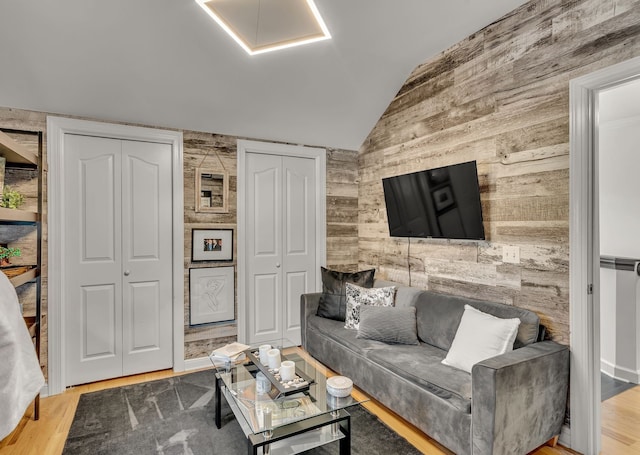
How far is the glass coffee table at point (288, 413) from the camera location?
5.91ft

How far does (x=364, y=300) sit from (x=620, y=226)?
2493 millimetres

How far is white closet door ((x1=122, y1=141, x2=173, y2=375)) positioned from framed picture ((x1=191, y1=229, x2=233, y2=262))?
0.23 m

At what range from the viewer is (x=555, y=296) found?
2.26 metres

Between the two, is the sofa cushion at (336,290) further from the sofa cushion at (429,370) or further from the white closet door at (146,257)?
the white closet door at (146,257)

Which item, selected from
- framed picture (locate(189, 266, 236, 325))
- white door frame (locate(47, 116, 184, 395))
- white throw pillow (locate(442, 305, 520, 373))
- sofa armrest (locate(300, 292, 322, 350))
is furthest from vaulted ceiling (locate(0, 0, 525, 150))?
white throw pillow (locate(442, 305, 520, 373))

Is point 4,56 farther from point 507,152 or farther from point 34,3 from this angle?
point 507,152

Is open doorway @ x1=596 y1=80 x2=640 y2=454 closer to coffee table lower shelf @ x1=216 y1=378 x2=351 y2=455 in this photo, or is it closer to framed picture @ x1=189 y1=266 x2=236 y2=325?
coffee table lower shelf @ x1=216 y1=378 x2=351 y2=455

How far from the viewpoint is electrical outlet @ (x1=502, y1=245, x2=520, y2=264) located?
2489 millimetres

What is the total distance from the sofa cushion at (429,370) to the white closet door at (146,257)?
1.98 m

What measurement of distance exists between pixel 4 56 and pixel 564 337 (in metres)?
3.98

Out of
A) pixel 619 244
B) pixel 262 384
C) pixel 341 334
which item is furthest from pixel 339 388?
pixel 619 244

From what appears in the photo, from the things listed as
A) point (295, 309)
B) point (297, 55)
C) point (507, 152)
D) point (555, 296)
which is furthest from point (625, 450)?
point (297, 55)

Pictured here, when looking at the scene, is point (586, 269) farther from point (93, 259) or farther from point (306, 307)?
point (93, 259)

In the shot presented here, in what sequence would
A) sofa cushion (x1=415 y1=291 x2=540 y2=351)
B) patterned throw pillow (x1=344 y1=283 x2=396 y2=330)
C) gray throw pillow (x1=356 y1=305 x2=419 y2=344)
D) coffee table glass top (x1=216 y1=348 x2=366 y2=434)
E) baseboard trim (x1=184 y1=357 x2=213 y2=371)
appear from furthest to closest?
baseboard trim (x1=184 y1=357 x2=213 y2=371)
patterned throw pillow (x1=344 y1=283 x2=396 y2=330)
gray throw pillow (x1=356 y1=305 x2=419 y2=344)
sofa cushion (x1=415 y1=291 x2=540 y2=351)
coffee table glass top (x1=216 y1=348 x2=366 y2=434)
